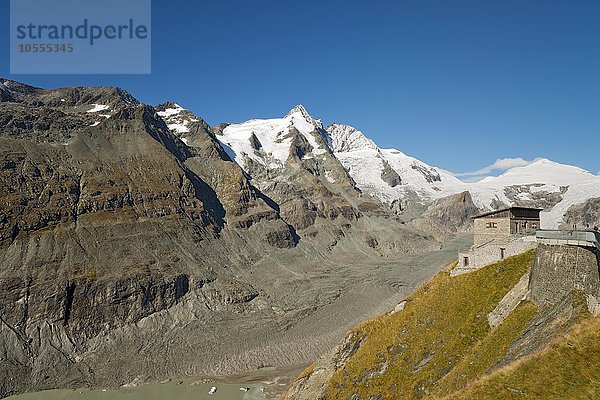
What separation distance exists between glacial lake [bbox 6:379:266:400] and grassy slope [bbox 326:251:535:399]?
4462cm

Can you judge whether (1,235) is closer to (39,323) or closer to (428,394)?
(39,323)

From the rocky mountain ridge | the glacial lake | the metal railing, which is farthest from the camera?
the rocky mountain ridge

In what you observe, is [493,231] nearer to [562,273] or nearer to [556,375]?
[562,273]

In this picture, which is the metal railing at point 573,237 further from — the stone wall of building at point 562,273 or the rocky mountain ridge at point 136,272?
the rocky mountain ridge at point 136,272

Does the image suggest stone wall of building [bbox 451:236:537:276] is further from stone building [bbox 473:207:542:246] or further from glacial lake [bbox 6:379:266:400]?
glacial lake [bbox 6:379:266:400]

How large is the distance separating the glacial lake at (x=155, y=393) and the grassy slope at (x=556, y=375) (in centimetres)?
6563

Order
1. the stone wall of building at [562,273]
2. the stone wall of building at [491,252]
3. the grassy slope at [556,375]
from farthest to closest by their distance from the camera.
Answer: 1. the stone wall of building at [491,252]
2. the stone wall of building at [562,273]
3. the grassy slope at [556,375]

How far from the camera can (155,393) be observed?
81.5 metres

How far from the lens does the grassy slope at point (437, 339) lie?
2789 centimetres

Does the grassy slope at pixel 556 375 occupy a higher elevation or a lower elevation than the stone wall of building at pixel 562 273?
lower

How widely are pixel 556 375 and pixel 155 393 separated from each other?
268 ft

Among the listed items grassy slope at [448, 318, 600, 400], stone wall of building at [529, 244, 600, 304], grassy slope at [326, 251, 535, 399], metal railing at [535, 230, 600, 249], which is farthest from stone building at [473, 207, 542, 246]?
grassy slope at [448, 318, 600, 400]

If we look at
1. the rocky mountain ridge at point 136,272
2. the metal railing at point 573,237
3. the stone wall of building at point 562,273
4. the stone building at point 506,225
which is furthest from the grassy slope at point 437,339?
the rocky mountain ridge at point 136,272

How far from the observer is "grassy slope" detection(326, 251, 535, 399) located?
91.5 feet
